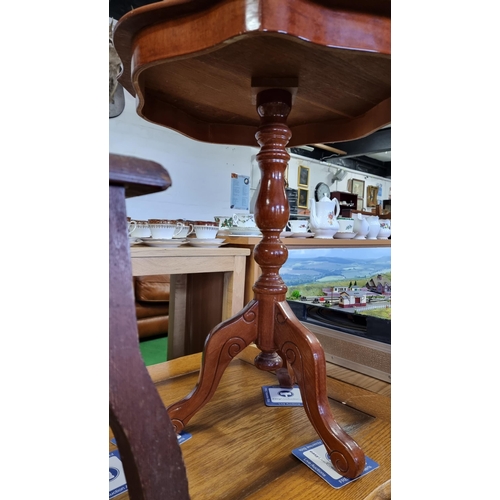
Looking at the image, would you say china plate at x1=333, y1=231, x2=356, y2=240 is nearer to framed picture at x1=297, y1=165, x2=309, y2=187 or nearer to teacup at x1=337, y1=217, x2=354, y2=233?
teacup at x1=337, y1=217, x2=354, y2=233

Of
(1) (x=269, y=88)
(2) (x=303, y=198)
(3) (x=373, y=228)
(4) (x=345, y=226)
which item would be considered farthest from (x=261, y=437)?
(2) (x=303, y=198)

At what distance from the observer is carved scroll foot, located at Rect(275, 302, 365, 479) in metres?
0.58

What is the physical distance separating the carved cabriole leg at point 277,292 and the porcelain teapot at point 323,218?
0.97 meters

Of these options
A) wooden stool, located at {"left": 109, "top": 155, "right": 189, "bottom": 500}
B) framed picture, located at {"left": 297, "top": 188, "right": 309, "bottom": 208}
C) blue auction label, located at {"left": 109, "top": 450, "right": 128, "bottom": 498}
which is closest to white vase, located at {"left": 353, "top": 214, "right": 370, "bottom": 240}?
blue auction label, located at {"left": 109, "top": 450, "right": 128, "bottom": 498}

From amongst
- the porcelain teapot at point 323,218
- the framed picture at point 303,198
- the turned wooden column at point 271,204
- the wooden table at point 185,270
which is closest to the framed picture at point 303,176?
the framed picture at point 303,198

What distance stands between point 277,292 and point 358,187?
296 inches

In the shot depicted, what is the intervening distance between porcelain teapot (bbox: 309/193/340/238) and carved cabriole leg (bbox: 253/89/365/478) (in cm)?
97

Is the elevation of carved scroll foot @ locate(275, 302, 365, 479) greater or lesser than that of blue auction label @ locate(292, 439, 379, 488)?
greater

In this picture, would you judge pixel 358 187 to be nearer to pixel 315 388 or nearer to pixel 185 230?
pixel 185 230

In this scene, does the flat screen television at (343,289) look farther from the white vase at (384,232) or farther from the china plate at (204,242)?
the china plate at (204,242)

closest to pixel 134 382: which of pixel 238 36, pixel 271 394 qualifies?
pixel 238 36

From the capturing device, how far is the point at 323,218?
5.52 ft

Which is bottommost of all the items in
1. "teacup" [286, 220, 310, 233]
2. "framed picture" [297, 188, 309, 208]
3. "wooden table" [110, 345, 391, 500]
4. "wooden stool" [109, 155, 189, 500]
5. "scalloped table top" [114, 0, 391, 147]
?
"wooden table" [110, 345, 391, 500]

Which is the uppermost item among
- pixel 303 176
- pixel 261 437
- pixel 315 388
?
pixel 303 176
